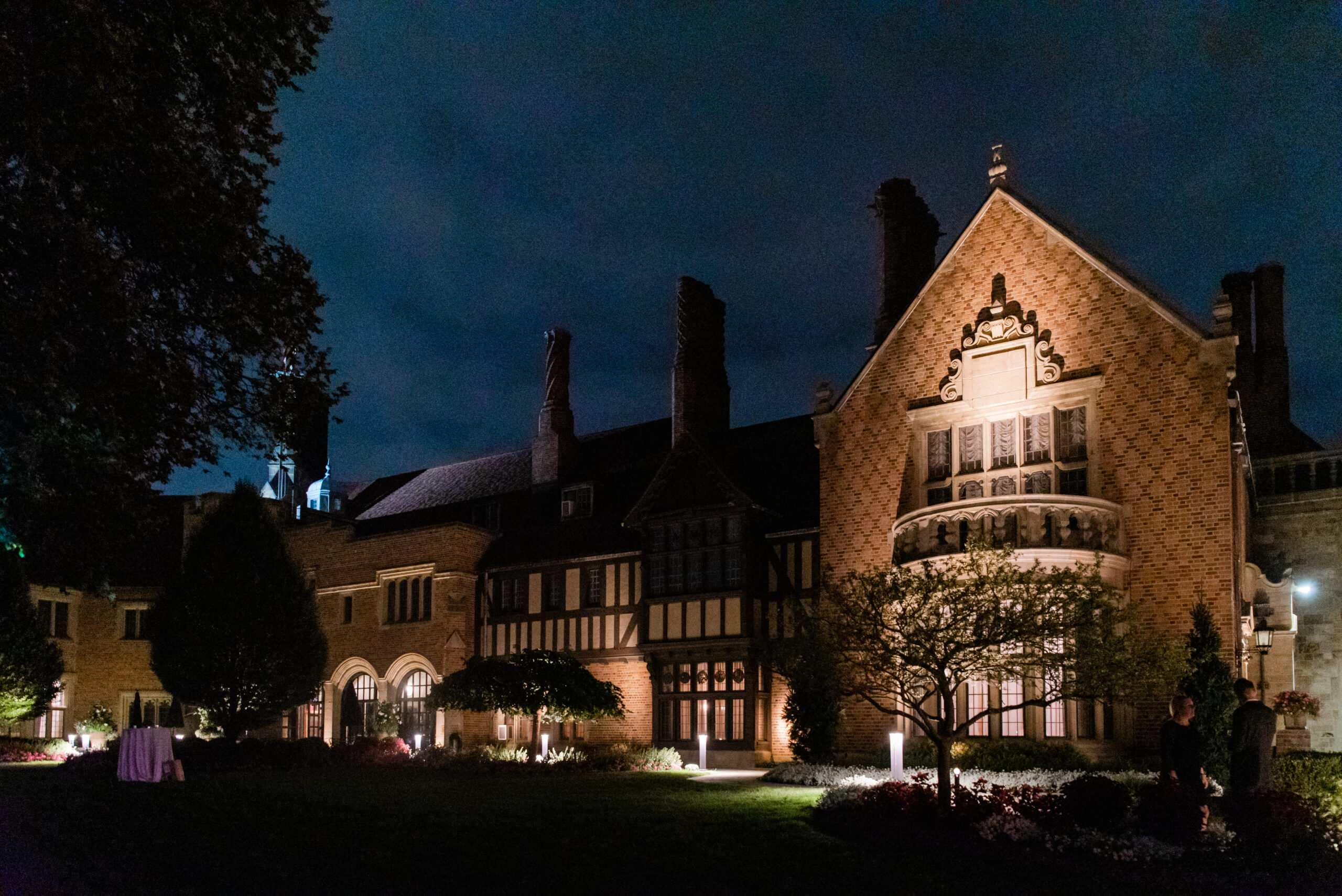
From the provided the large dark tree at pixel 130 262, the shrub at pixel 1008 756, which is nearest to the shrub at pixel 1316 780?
the shrub at pixel 1008 756

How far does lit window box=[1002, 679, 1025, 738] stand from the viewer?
75.0ft

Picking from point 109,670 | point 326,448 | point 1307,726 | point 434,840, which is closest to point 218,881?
point 434,840

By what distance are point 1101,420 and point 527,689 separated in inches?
521

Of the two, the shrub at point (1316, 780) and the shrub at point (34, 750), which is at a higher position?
the shrub at point (1316, 780)

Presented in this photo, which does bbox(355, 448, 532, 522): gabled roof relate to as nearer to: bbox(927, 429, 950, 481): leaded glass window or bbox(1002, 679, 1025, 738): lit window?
bbox(927, 429, 950, 481): leaded glass window

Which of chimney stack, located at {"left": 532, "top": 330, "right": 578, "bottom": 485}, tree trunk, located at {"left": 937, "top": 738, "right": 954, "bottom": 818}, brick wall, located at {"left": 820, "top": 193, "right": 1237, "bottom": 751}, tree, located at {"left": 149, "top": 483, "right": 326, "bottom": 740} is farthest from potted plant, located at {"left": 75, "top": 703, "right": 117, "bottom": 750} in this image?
tree trunk, located at {"left": 937, "top": 738, "right": 954, "bottom": 818}

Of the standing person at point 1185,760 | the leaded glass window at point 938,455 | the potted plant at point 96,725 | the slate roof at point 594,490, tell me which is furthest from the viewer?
the potted plant at point 96,725

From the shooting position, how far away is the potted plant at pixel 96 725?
133ft

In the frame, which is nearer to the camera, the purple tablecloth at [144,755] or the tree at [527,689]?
the purple tablecloth at [144,755]

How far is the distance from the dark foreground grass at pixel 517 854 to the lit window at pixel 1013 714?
20.4ft

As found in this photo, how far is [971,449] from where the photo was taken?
24.7 metres

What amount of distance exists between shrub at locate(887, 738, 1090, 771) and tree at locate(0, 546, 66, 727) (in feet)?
84.0

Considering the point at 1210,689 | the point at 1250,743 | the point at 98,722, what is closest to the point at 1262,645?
the point at 1210,689

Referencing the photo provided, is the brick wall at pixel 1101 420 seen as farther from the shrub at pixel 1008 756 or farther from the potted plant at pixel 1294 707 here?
the potted plant at pixel 1294 707
